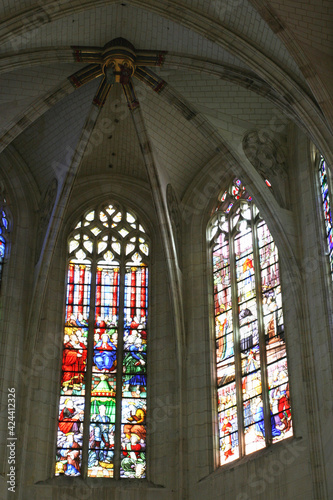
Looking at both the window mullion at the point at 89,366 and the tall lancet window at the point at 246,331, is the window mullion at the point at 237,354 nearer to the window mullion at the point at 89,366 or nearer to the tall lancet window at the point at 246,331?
the tall lancet window at the point at 246,331

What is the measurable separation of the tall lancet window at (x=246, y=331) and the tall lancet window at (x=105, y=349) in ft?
6.05

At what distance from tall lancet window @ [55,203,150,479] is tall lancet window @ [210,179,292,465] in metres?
1.84

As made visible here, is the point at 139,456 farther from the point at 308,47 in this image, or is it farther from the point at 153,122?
the point at 308,47

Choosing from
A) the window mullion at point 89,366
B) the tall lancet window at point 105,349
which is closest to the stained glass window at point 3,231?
the tall lancet window at point 105,349

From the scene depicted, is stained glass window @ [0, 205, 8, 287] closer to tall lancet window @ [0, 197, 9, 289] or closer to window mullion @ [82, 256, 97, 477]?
tall lancet window @ [0, 197, 9, 289]

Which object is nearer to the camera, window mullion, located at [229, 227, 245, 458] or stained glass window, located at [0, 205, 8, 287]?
window mullion, located at [229, 227, 245, 458]

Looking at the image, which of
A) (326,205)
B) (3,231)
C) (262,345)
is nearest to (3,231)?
(3,231)

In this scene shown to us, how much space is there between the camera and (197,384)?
69.2 ft

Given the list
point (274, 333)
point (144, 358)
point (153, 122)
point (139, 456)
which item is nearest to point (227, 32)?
point (153, 122)

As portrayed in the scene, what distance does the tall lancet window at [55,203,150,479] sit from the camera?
20844 millimetres

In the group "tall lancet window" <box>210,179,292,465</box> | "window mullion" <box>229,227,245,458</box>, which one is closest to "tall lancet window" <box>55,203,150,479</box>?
"tall lancet window" <box>210,179,292,465</box>

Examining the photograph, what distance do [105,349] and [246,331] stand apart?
10.7ft

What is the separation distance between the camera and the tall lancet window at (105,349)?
20844mm

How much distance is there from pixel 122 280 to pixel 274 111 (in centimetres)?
523
